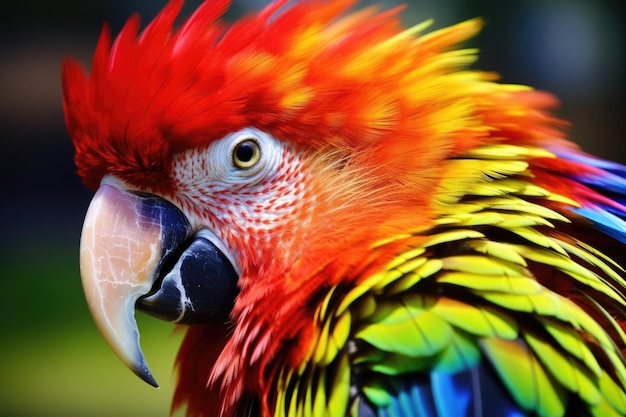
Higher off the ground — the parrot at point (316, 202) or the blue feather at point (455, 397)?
the parrot at point (316, 202)

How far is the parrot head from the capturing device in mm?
812

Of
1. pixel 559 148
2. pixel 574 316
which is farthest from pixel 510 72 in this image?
pixel 574 316

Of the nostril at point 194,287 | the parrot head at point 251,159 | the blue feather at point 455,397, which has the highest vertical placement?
the parrot head at point 251,159

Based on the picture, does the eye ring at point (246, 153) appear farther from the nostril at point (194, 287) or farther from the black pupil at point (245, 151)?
the nostril at point (194, 287)

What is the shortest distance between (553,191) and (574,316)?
0.61ft

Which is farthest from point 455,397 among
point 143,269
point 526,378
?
point 143,269

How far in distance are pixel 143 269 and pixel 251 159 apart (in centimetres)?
19

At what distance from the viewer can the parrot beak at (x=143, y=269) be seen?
2.71 ft

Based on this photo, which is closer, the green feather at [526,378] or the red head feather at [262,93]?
the green feather at [526,378]

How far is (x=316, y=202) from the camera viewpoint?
2.75 ft

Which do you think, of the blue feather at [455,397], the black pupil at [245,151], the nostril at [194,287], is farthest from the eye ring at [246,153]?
the blue feather at [455,397]

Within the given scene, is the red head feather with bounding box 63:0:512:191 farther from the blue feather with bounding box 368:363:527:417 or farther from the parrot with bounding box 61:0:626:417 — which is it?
the blue feather with bounding box 368:363:527:417

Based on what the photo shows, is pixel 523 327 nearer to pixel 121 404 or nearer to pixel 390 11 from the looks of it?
pixel 390 11

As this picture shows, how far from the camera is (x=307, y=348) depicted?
76 cm
